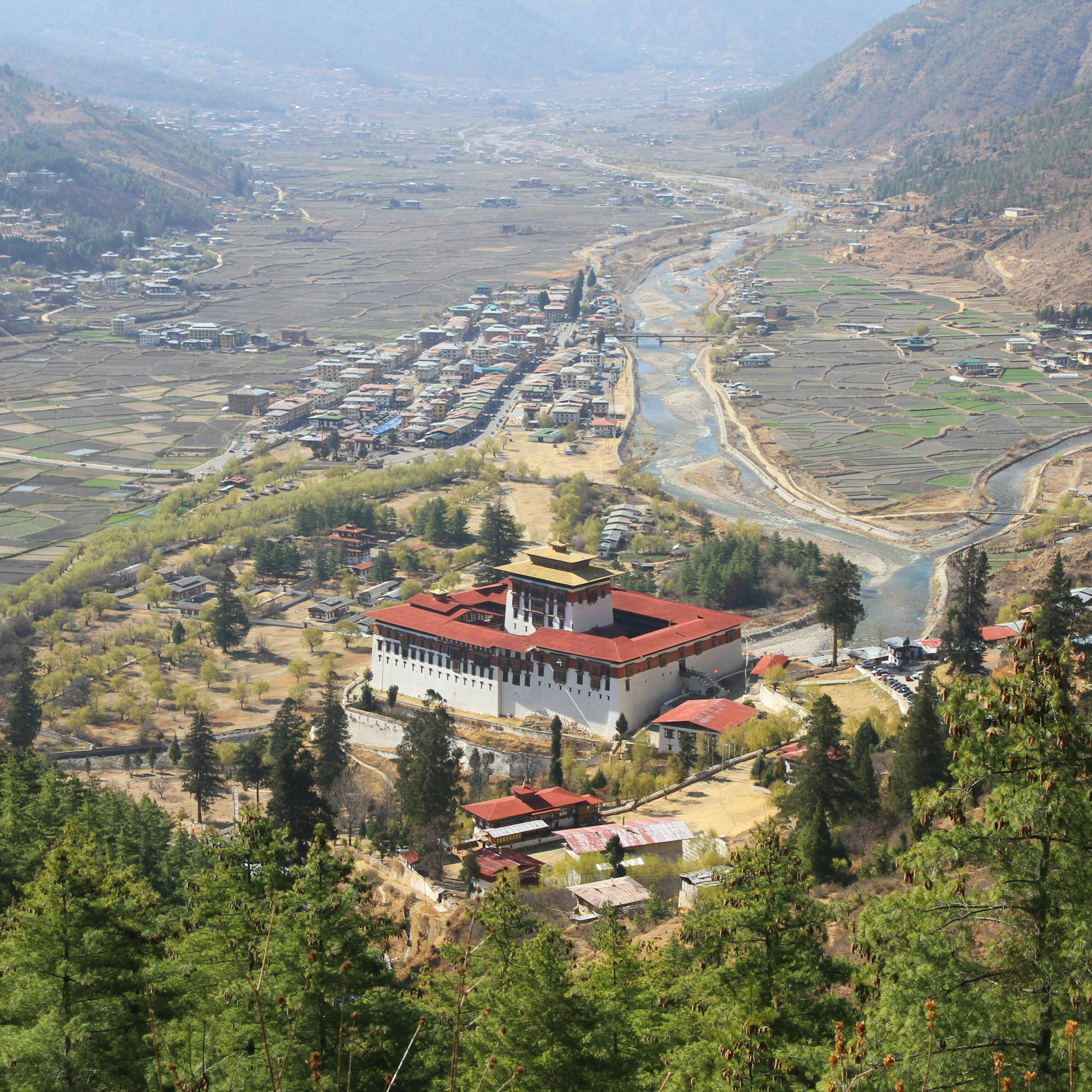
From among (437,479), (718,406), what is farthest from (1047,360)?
(437,479)

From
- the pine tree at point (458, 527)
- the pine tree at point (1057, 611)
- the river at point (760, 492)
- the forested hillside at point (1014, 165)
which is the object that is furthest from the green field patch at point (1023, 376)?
the pine tree at point (1057, 611)

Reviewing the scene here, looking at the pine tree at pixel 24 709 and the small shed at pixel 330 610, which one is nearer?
the pine tree at pixel 24 709

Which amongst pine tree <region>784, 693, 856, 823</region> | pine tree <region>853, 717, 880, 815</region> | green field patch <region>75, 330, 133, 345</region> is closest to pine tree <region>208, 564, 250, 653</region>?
pine tree <region>853, 717, 880, 815</region>

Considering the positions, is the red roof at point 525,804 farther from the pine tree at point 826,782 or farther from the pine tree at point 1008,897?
the pine tree at point 1008,897

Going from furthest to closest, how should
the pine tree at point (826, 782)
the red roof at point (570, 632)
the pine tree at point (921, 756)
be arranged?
1. the red roof at point (570, 632)
2. the pine tree at point (826, 782)
3. the pine tree at point (921, 756)

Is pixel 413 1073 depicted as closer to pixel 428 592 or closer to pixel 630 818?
pixel 630 818

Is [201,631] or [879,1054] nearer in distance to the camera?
[879,1054]

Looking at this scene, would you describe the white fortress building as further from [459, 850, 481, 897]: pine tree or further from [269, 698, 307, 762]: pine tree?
[459, 850, 481, 897]: pine tree

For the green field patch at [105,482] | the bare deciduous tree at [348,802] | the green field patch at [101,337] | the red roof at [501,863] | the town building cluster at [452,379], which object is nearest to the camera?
the red roof at [501,863]
